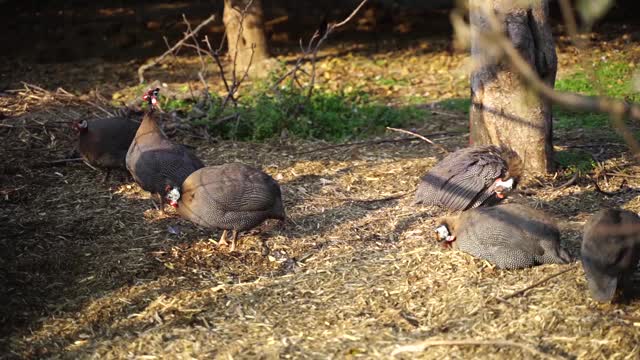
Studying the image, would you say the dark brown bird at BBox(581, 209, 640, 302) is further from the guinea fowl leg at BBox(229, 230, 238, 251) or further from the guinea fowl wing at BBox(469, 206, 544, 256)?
the guinea fowl leg at BBox(229, 230, 238, 251)

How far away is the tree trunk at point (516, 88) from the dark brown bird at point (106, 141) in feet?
9.19

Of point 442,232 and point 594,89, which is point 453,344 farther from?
point 594,89

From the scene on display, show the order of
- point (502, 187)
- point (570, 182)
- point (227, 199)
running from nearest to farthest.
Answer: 1. point (227, 199)
2. point (502, 187)
3. point (570, 182)

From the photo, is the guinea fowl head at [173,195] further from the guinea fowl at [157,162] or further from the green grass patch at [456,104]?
the green grass patch at [456,104]

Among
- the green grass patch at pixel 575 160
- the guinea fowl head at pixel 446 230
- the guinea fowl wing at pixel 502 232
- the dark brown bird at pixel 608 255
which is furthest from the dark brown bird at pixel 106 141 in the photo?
the dark brown bird at pixel 608 255

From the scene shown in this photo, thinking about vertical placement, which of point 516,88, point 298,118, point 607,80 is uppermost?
point 516,88

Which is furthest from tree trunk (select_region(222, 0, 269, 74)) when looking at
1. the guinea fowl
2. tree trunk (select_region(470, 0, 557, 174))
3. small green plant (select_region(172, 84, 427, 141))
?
tree trunk (select_region(470, 0, 557, 174))

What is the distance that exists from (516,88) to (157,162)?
269cm

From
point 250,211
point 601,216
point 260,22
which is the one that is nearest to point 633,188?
point 601,216

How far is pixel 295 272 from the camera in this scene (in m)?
4.94

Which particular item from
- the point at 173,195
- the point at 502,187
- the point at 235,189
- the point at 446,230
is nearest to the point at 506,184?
the point at 502,187

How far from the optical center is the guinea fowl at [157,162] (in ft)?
19.0

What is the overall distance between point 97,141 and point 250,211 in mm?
1957

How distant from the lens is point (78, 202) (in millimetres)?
6156
